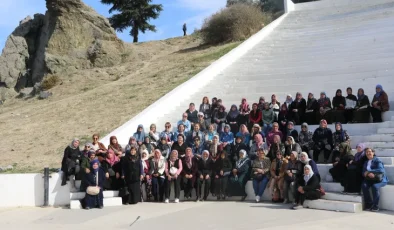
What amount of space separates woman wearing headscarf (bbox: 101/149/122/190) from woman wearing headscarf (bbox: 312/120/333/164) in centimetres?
394

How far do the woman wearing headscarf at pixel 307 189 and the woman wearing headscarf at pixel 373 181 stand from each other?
78 cm

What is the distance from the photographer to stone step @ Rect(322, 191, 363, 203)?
8008 millimetres

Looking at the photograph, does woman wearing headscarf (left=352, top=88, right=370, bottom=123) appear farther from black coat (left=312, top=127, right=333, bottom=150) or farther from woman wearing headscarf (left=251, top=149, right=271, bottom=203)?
woman wearing headscarf (left=251, top=149, right=271, bottom=203)

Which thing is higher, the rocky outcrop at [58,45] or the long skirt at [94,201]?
the rocky outcrop at [58,45]

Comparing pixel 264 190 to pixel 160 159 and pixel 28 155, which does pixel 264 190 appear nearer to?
pixel 160 159

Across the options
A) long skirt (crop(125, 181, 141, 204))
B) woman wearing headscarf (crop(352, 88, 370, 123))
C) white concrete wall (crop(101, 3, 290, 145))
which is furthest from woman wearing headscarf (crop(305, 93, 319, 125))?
long skirt (crop(125, 181, 141, 204))

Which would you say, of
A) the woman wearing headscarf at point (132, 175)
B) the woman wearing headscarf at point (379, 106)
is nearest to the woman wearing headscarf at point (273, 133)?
the woman wearing headscarf at point (379, 106)

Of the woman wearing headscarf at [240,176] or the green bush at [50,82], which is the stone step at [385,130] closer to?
the woman wearing headscarf at [240,176]

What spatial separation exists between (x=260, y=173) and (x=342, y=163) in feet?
5.09

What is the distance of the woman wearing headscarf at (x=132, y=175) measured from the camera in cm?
957

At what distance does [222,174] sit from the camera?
31.8 feet

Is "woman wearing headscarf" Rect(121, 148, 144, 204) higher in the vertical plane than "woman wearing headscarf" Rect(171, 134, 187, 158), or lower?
lower

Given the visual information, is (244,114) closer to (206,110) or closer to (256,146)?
(206,110)

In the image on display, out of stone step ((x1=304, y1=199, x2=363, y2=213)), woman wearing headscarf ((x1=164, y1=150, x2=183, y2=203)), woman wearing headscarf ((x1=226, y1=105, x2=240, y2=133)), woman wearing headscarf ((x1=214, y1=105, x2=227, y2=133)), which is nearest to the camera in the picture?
stone step ((x1=304, y1=199, x2=363, y2=213))
